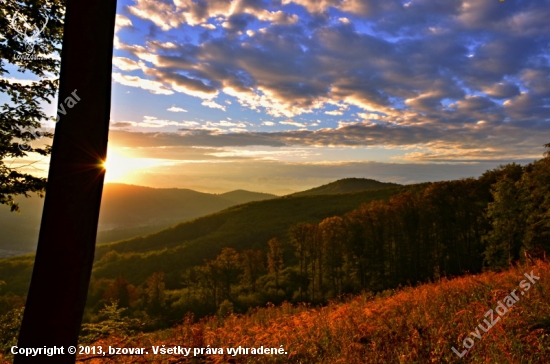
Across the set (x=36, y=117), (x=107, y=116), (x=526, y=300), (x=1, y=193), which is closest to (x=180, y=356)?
(x=107, y=116)

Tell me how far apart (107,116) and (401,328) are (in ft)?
23.7

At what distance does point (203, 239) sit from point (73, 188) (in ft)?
389

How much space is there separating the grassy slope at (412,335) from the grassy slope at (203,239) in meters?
84.4

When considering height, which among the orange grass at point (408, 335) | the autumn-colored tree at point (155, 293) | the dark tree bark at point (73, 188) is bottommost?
the autumn-colored tree at point (155, 293)

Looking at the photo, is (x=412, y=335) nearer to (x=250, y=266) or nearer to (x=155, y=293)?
(x=250, y=266)

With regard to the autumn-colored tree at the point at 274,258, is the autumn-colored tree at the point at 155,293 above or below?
below

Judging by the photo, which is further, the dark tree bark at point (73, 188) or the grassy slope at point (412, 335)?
the grassy slope at point (412, 335)

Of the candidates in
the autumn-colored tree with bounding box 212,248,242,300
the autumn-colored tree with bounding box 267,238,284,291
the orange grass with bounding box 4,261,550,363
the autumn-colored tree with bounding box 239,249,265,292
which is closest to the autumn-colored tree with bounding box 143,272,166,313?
the autumn-colored tree with bounding box 212,248,242,300

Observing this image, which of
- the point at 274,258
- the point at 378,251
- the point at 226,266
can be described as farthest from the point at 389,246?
the point at 226,266

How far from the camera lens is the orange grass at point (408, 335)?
5.82 meters

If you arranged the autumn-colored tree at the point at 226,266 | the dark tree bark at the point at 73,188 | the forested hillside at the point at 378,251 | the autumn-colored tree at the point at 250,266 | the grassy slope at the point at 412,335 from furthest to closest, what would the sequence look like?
1. the autumn-colored tree at the point at 250,266
2. the autumn-colored tree at the point at 226,266
3. the forested hillside at the point at 378,251
4. the grassy slope at the point at 412,335
5. the dark tree bark at the point at 73,188

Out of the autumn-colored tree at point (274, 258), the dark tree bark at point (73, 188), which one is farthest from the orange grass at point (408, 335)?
the autumn-colored tree at point (274, 258)

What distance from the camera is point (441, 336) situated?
6.51 metres

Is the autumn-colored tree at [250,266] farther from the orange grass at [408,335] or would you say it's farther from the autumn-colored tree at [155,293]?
the orange grass at [408,335]
